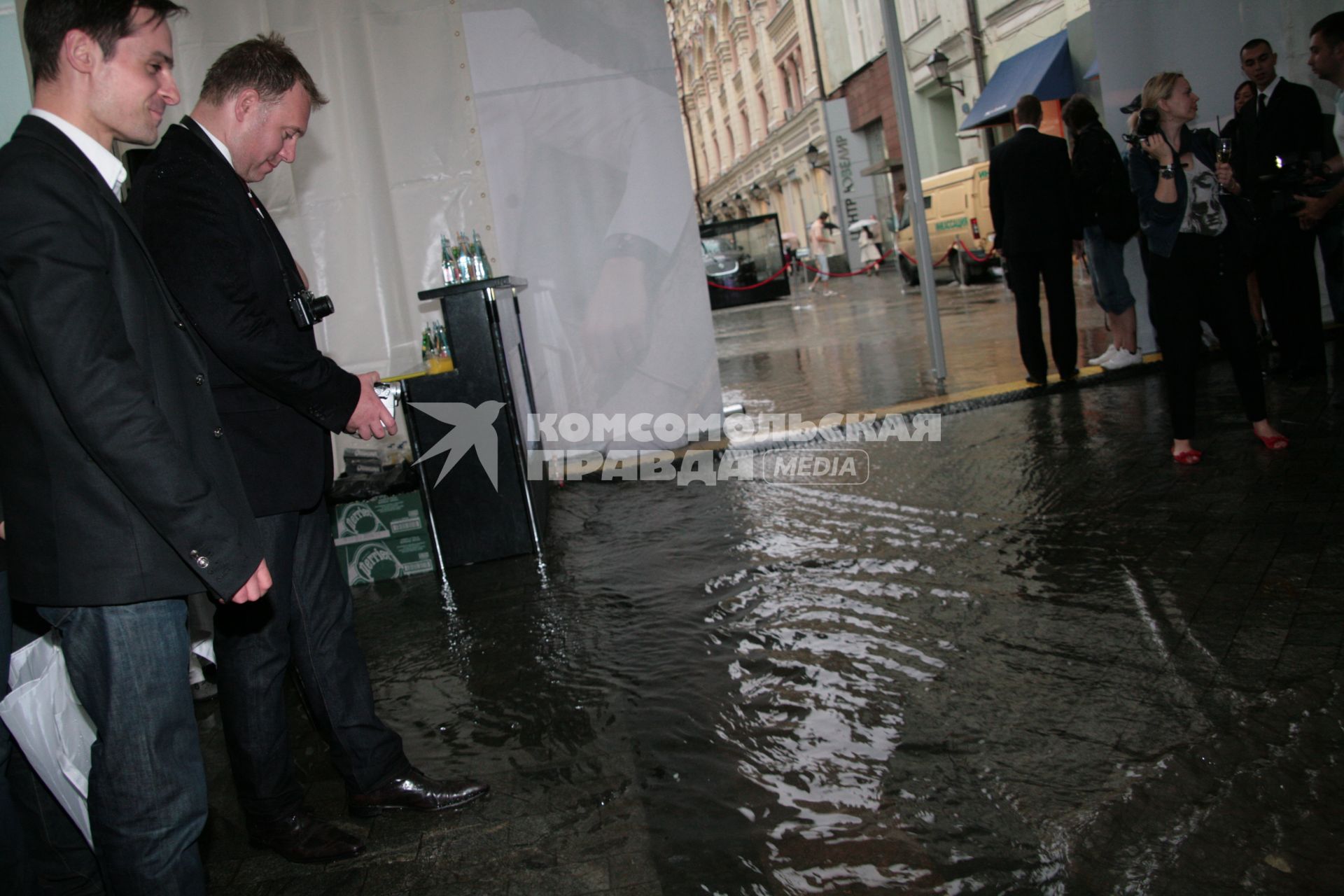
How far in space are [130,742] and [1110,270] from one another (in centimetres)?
696

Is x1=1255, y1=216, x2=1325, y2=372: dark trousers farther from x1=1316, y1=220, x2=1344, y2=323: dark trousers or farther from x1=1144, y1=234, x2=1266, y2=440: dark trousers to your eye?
x1=1144, y1=234, x2=1266, y2=440: dark trousers

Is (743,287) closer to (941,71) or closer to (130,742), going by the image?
(941,71)

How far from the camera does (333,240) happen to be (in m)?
5.93

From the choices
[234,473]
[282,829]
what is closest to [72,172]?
[234,473]

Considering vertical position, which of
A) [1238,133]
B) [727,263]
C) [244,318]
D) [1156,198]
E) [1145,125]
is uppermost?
[727,263]

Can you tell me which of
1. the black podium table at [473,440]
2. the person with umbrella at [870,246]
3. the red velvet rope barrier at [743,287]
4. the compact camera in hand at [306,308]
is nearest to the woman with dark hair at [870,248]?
the person with umbrella at [870,246]

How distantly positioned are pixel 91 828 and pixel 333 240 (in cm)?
453

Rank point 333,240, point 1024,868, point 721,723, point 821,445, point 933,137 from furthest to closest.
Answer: point 933,137
point 821,445
point 333,240
point 721,723
point 1024,868

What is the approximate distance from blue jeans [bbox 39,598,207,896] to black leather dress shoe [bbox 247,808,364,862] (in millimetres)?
589

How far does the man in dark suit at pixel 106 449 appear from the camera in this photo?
67.8 inches

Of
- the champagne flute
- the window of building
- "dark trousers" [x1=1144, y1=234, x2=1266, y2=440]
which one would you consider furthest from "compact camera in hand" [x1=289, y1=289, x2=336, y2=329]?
the window of building

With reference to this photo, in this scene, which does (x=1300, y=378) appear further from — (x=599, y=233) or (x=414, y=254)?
(x=414, y=254)

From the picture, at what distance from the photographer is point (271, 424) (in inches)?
96.0
